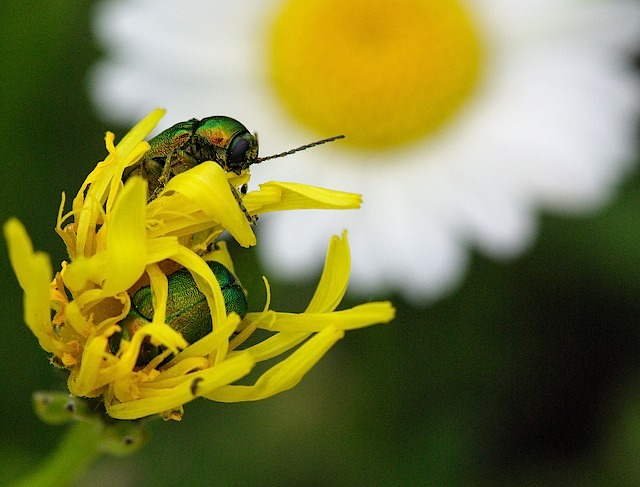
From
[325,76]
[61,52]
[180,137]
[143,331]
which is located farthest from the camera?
[61,52]

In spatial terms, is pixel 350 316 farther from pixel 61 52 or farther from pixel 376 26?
pixel 61 52

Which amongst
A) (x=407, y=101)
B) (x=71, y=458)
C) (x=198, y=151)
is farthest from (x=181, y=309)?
(x=407, y=101)

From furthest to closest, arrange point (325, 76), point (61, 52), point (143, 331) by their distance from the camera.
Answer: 1. point (61, 52)
2. point (325, 76)
3. point (143, 331)

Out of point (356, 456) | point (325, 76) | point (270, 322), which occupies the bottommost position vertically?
point (356, 456)

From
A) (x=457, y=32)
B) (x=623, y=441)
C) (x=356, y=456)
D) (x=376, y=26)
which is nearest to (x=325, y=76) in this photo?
(x=376, y=26)

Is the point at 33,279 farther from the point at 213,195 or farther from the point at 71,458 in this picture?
the point at 71,458

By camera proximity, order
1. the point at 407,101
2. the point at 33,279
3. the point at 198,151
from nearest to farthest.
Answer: the point at 33,279, the point at 198,151, the point at 407,101
